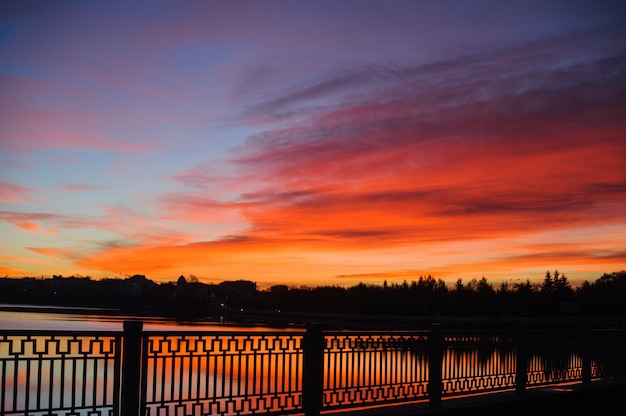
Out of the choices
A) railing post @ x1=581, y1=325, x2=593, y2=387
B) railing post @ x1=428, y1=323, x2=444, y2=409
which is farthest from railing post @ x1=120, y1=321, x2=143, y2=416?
railing post @ x1=581, y1=325, x2=593, y2=387

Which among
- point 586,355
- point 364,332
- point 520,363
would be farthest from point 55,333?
point 586,355

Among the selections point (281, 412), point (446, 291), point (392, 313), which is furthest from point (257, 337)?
point (446, 291)

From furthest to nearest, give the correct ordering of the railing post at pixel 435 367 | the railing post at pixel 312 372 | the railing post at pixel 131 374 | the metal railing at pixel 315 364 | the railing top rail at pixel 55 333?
the railing post at pixel 435 367, the railing post at pixel 312 372, the railing post at pixel 131 374, the metal railing at pixel 315 364, the railing top rail at pixel 55 333

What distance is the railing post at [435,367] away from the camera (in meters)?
9.54

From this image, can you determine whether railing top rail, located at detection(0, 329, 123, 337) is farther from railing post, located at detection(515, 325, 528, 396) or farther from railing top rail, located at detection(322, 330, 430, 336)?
railing post, located at detection(515, 325, 528, 396)

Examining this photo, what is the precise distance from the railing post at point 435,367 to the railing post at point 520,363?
7.15 feet

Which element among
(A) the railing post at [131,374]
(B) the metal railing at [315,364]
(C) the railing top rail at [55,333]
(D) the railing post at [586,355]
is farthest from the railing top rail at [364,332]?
(D) the railing post at [586,355]

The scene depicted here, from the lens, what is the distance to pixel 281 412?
25.6 ft

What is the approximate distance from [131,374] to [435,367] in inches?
178

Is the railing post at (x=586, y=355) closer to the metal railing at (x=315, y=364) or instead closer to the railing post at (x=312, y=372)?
the metal railing at (x=315, y=364)

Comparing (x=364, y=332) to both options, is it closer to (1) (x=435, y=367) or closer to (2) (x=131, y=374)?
(1) (x=435, y=367)

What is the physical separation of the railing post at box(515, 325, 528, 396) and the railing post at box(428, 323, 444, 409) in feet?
7.15

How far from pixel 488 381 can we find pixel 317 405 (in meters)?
3.76

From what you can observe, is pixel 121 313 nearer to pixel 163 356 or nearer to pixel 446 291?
pixel 446 291
